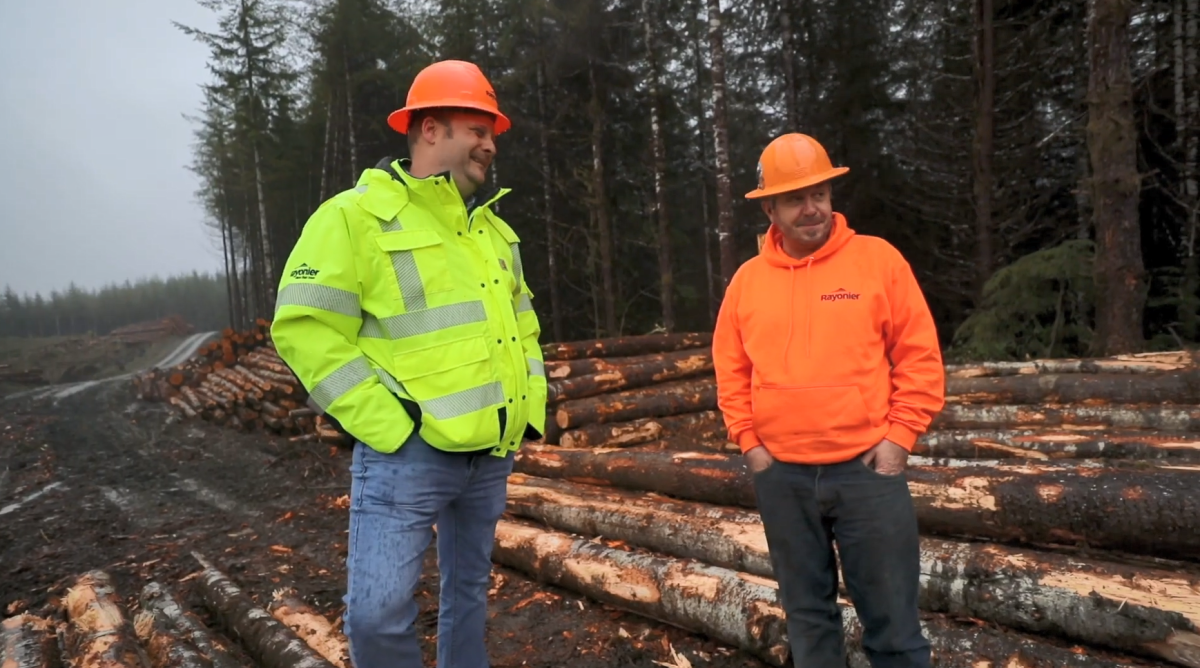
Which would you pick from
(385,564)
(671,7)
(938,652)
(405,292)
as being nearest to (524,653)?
(385,564)

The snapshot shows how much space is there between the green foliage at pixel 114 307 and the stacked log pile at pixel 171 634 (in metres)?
27.0

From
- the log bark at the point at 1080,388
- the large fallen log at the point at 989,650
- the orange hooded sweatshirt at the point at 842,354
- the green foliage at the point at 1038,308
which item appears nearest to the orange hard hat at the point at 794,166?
the orange hooded sweatshirt at the point at 842,354

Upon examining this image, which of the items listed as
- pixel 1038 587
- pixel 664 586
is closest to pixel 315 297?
pixel 664 586

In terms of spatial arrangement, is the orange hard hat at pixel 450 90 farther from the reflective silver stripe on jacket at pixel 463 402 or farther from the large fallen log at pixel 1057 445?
the large fallen log at pixel 1057 445

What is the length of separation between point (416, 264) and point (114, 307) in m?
52.5

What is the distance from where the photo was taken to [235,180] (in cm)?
3116

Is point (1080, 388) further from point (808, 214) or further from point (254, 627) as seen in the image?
point (254, 627)

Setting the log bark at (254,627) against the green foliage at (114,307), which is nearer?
the log bark at (254,627)

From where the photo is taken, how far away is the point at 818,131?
17.3 m

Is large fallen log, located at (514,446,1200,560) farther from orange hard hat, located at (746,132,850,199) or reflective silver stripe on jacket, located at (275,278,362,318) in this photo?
reflective silver stripe on jacket, located at (275,278,362,318)

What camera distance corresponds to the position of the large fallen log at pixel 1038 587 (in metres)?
2.81

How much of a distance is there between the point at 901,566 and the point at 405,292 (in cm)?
196

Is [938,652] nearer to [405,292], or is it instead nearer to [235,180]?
[405,292]

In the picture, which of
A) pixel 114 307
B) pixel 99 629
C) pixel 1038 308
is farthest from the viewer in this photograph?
pixel 114 307
